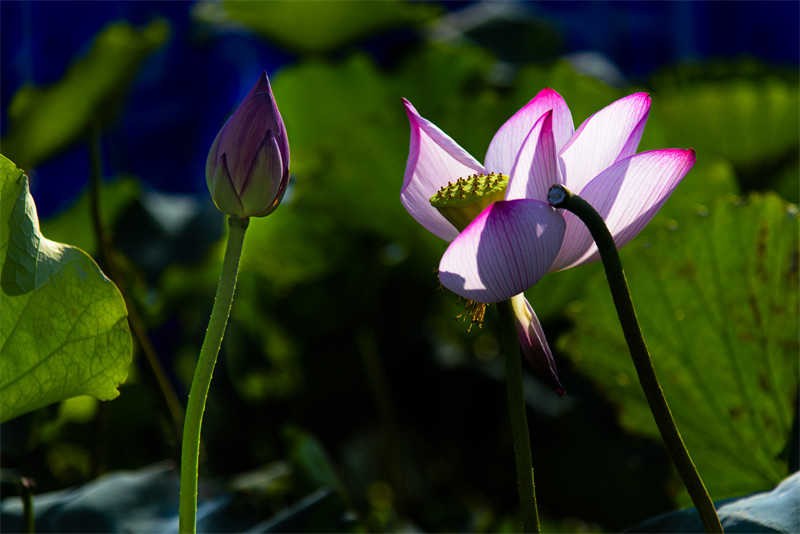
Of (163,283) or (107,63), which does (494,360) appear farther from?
(107,63)

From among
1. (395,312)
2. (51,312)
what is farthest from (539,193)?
(395,312)

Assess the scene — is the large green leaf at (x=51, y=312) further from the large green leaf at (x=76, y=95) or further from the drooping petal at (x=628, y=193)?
the large green leaf at (x=76, y=95)

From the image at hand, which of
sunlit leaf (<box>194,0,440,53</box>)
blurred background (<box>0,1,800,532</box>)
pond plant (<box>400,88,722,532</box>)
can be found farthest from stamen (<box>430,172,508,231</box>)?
sunlit leaf (<box>194,0,440,53</box>)

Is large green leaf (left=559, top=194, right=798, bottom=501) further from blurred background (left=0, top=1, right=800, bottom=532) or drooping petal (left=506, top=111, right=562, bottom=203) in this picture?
drooping petal (left=506, top=111, right=562, bottom=203)


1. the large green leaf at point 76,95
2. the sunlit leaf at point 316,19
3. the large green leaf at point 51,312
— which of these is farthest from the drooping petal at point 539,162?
the sunlit leaf at point 316,19

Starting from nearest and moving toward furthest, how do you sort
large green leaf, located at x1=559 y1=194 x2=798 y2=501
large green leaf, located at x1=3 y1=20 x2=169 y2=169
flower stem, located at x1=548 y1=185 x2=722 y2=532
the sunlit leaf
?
flower stem, located at x1=548 y1=185 x2=722 y2=532 < large green leaf, located at x1=559 y1=194 x2=798 y2=501 < large green leaf, located at x1=3 y1=20 x2=169 y2=169 < the sunlit leaf

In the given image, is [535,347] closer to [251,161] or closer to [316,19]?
[251,161]

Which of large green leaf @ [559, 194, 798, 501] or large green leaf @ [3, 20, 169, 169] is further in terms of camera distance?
large green leaf @ [3, 20, 169, 169]
